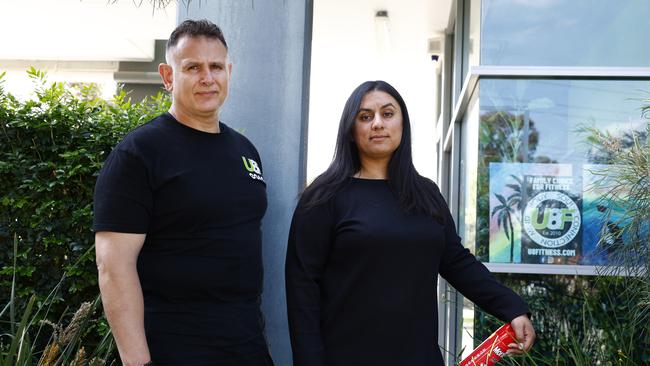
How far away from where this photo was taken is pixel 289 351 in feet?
9.93

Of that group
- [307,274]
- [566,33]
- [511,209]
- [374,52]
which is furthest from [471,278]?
[374,52]

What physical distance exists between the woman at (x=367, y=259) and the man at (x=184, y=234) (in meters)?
0.16

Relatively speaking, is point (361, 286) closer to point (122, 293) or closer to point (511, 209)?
point (122, 293)

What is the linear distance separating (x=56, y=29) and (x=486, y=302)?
30.1 ft

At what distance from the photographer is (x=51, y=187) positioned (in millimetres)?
3430

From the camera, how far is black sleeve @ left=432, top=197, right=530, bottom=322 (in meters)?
2.69

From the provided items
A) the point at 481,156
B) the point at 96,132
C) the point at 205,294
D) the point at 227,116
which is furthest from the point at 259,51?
the point at 481,156

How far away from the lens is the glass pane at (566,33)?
430 cm

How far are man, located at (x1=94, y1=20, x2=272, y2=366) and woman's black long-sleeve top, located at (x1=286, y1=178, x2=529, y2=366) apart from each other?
0.15 metres

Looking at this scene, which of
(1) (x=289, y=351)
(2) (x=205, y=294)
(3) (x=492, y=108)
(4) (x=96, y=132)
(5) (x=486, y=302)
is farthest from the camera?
(3) (x=492, y=108)

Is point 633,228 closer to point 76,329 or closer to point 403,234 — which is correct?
point 403,234

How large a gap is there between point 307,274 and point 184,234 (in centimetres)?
45

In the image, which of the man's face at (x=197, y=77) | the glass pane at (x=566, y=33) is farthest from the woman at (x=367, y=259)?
the glass pane at (x=566, y=33)

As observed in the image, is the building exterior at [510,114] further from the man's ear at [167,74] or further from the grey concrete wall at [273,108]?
the man's ear at [167,74]
